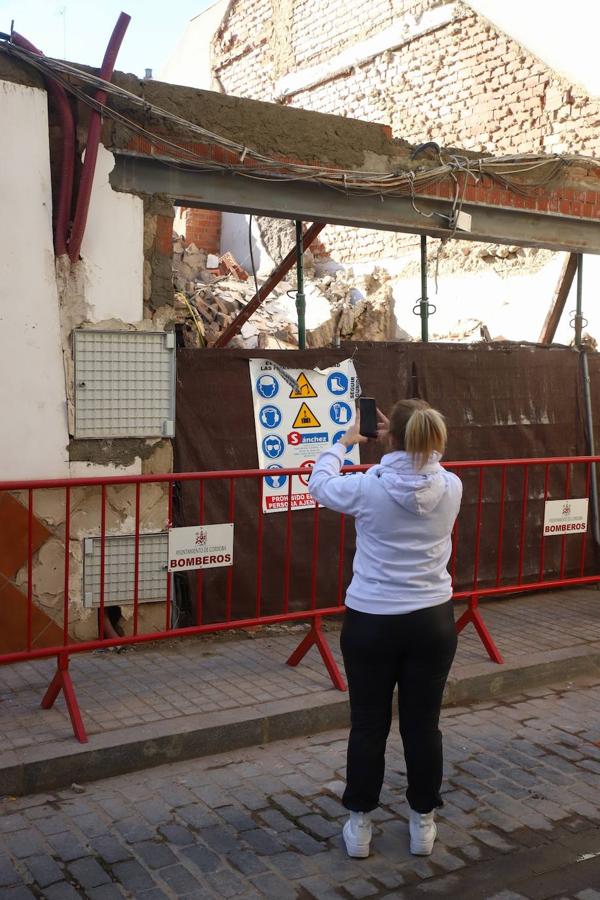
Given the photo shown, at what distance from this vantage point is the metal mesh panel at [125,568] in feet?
20.8

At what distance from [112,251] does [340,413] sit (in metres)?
2.30

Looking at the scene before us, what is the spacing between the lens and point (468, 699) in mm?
6047

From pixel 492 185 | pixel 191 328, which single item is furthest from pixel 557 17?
pixel 191 328

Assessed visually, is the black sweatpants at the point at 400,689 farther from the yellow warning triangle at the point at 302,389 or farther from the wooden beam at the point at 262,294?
the wooden beam at the point at 262,294

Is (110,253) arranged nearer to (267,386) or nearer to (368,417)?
(267,386)

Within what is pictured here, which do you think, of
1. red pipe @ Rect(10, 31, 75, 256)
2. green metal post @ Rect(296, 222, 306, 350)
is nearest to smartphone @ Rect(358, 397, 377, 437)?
red pipe @ Rect(10, 31, 75, 256)

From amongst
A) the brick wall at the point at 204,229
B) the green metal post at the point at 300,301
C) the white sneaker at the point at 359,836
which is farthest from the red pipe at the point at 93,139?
the brick wall at the point at 204,229

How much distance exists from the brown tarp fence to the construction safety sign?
8 cm

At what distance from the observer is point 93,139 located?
19.5 feet

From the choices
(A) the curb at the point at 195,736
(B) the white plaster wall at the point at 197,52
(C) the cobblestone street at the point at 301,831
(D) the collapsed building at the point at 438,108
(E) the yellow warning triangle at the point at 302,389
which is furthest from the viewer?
(B) the white plaster wall at the point at 197,52

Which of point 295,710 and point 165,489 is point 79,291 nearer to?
point 165,489

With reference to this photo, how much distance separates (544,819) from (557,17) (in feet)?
36.6

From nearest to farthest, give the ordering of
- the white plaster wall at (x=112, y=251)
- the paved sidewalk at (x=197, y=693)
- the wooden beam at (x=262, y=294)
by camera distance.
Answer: the paved sidewalk at (x=197, y=693) → the white plaster wall at (x=112, y=251) → the wooden beam at (x=262, y=294)

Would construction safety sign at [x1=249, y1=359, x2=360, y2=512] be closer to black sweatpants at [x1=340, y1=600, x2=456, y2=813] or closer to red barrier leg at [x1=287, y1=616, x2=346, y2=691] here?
red barrier leg at [x1=287, y1=616, x2=346, y2=691]
